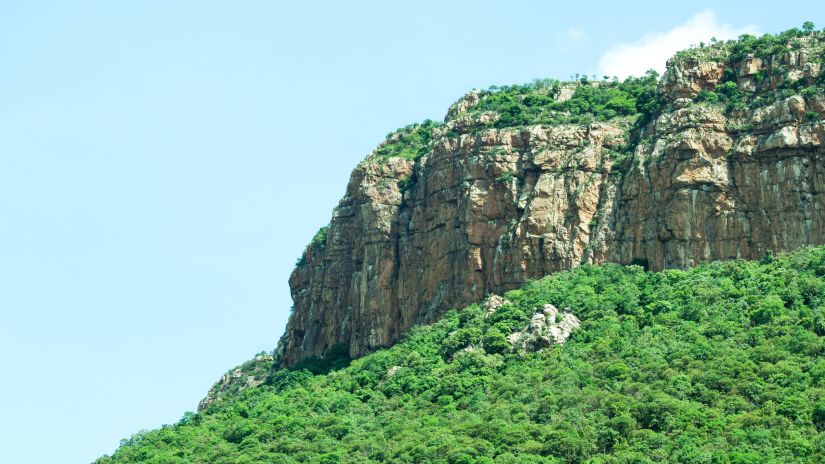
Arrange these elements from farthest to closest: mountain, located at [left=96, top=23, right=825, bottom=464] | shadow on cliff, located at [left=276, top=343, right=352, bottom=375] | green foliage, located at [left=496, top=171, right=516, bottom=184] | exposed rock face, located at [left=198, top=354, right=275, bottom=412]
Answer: exposed rock face, located at [left=198, top=354, right=275, bottom=412] → shadow on cliff, located at [left=276, top=343, right=352, bottom=375] → green foliage, located at [left=496, top=171, right=516, bottom=184] → mountain, located at [left=96, top=23, right=825, bottom=464]

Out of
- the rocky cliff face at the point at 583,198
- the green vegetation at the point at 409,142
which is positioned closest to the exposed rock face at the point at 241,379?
the rocky cliff face at the point at 583,198

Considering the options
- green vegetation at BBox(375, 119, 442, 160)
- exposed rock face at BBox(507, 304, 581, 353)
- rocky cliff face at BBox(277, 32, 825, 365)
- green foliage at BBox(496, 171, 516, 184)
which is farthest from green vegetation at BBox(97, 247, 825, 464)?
green vegetation at BBox(375, 119, 442, 160)

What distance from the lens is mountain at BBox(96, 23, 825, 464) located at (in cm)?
9931

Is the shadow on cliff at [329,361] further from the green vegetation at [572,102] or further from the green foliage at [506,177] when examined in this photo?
the green vegetation at [572,102]

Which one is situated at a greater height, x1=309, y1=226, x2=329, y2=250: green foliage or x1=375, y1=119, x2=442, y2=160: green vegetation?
x1=375, y1=119, x2=442, y2=160: green vegetation

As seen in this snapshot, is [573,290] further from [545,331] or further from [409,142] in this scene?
[409,142]

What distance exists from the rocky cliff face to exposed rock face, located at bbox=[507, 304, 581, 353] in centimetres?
710

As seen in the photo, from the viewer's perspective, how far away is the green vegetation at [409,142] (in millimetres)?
Answer: 137000

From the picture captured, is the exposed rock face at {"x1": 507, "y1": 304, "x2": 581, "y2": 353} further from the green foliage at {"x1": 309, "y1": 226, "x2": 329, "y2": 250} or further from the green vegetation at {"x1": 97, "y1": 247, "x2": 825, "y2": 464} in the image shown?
the green foliage at {"x1": 309, "y1": 226, "x2": 329, "y2": 250}

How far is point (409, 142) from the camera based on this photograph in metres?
140

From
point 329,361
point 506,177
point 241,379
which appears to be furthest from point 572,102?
point 241,379

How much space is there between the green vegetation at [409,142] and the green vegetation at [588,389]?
737 inches

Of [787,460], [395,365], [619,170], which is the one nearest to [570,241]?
[619,170]

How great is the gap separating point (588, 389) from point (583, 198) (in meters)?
21.4
